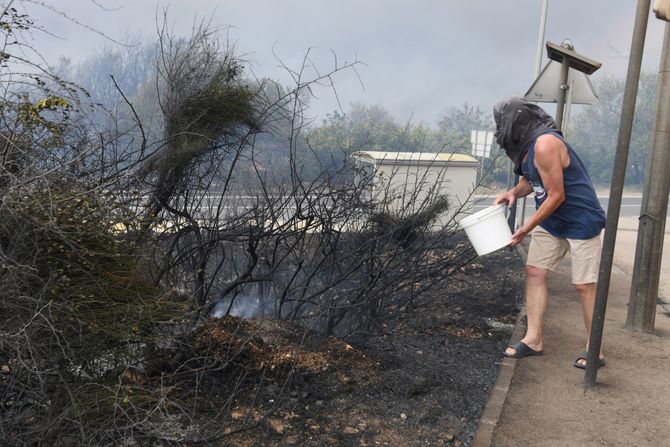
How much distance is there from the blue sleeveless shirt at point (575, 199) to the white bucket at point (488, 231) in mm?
339

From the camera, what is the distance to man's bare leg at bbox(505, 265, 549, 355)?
5469 mm

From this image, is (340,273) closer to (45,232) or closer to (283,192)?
(283,192)

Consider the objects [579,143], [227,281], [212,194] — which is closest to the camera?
[212,194]

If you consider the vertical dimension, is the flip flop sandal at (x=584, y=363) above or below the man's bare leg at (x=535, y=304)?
below

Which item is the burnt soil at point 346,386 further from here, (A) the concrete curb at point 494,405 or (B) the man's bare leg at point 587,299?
(B) the man's bare leg at point 587,299

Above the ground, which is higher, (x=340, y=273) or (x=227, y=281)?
(x=340, y=273)

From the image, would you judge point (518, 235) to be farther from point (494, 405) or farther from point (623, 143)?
point (494, 405)

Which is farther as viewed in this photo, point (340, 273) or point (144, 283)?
point (340, 273)

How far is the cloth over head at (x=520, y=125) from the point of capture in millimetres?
5141

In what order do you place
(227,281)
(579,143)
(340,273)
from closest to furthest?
(340,273)
(227,281)
(579,143)

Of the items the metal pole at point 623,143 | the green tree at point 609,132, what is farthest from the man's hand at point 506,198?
the green tree at point 609,132

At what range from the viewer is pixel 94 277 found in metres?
3.13

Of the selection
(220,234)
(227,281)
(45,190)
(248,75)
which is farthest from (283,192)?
(45,190)

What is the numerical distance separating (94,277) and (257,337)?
164 cm
